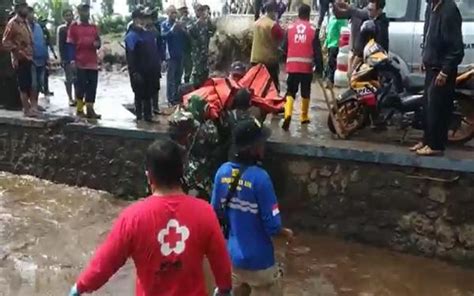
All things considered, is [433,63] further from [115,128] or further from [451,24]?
[115,128]

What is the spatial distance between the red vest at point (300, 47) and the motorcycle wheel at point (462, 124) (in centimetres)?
196

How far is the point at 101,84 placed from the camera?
17.7m

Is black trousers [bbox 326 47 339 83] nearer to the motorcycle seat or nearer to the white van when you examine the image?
the white van

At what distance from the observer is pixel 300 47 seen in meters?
9.30

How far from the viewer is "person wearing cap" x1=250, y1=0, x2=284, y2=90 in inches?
400

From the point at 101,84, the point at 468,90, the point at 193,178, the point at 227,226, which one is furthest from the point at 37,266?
the point at 101,84

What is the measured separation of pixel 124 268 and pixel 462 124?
415 cm

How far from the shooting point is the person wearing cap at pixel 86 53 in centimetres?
1059

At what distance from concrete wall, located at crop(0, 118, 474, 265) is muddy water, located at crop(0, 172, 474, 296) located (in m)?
0.19

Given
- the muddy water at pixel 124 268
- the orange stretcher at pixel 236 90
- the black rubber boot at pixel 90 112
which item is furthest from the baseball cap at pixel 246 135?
the black rubber boot at pixel 90 112

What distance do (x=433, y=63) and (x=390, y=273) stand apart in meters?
2.12

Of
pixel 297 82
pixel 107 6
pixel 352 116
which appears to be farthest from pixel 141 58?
pixel 107 6

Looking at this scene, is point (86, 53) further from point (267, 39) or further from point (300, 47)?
point (300, 47)

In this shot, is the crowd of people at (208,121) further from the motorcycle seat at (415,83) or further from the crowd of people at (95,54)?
the motorcycle seat at (415,83)
